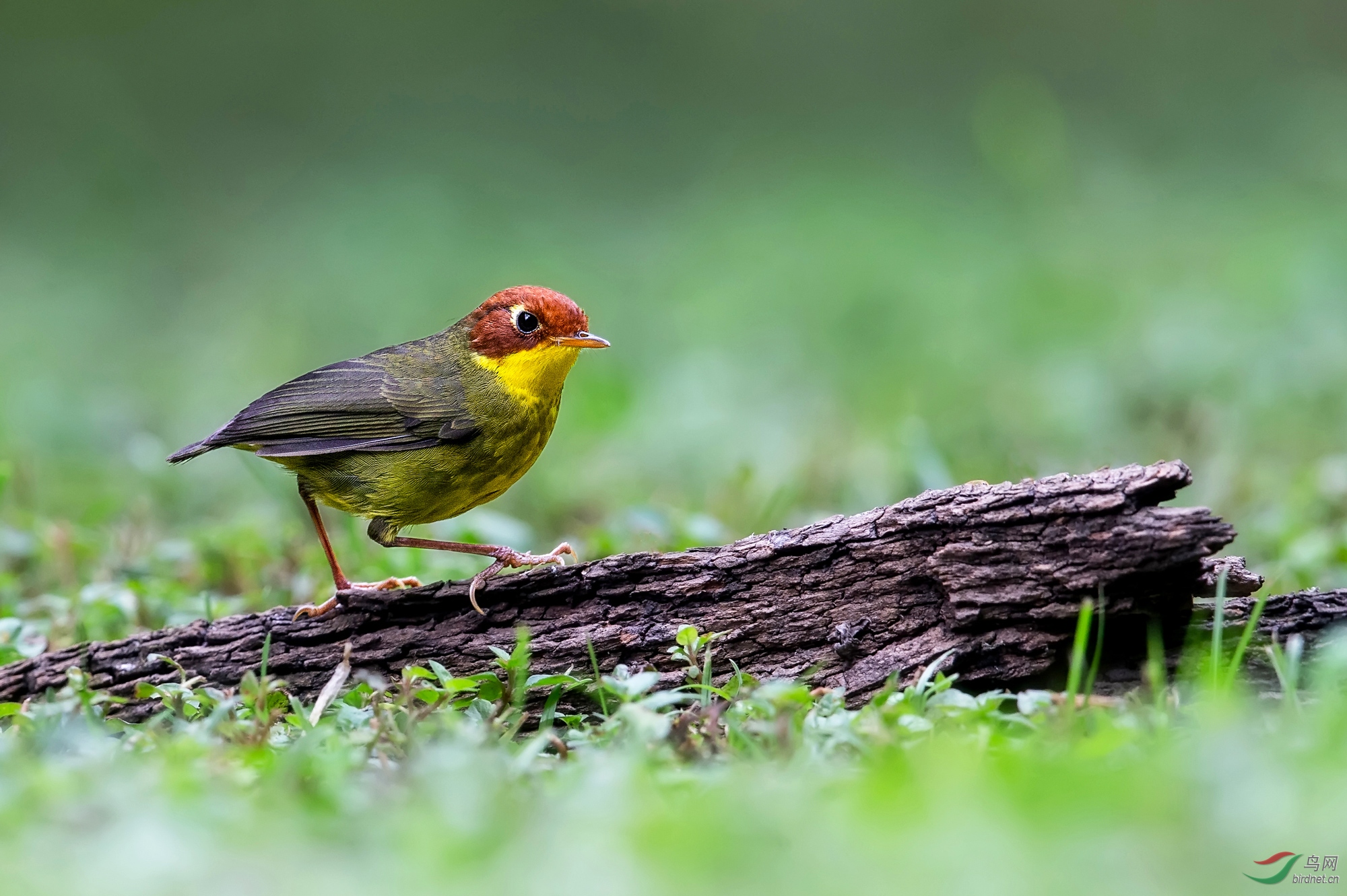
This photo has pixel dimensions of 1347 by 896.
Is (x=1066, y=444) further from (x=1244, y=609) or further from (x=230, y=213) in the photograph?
(x=230, y=213)

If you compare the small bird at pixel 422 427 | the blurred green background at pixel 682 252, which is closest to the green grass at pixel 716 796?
the small bird at pixel 422 427

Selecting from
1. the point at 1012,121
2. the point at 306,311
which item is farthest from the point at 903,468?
the point at 306,311

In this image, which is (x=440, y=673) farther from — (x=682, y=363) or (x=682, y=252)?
(x=682, y=252)

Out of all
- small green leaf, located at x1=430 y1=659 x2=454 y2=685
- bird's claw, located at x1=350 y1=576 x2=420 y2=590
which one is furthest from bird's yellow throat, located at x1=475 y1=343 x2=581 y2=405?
small green leaf, located at x1=430 y1=659 x2=454 y2=685

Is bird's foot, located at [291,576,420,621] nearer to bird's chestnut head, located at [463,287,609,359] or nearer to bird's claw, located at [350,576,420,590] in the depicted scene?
bird's claw, located at [350,576,420,590]

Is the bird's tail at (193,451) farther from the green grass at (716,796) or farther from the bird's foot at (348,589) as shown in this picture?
the green grass at (716,796)

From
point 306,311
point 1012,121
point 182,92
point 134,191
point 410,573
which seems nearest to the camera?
point 410,573

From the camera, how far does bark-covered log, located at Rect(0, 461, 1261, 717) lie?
11.8ft

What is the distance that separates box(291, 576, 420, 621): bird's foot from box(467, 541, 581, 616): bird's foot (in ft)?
0.99

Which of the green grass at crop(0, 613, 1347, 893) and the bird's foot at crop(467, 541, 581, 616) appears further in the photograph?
the bird's foot at crop(467, 541, 581, 616)

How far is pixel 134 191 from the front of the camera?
15.5 meters

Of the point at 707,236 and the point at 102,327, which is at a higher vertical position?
the point at 707,236

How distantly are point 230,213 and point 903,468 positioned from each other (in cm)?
1120

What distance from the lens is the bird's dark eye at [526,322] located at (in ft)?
17.6
